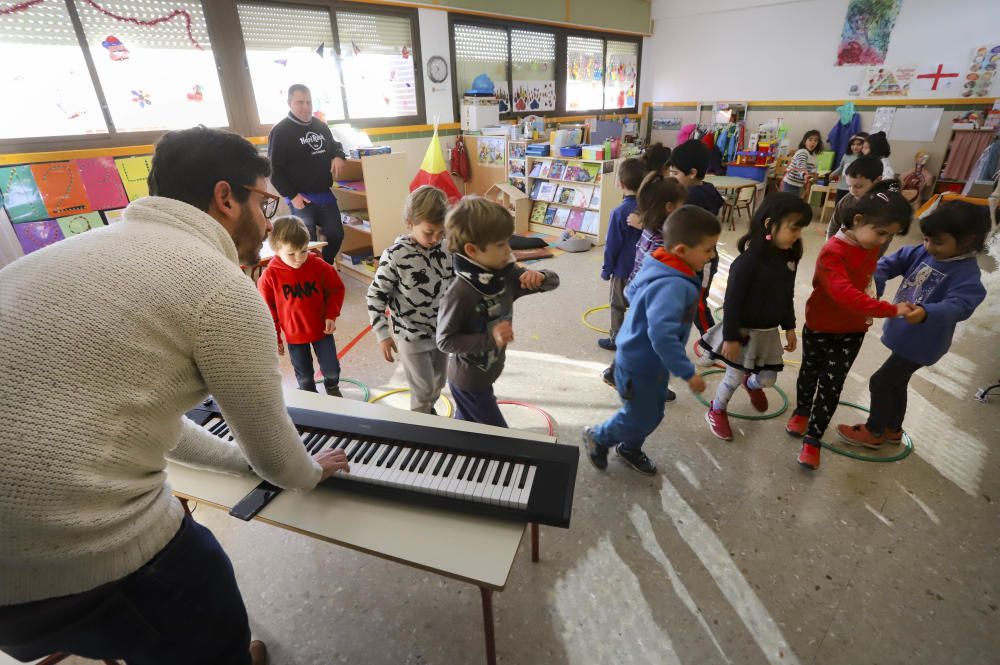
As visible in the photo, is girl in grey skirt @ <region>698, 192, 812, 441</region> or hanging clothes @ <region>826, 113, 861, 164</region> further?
hanging clothes @ <region>826, 113, 861, 164</region>

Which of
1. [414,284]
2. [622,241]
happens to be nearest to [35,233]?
[414,284]

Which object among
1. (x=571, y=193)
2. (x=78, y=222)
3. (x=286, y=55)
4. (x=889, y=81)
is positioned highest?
(x=286, y=55)

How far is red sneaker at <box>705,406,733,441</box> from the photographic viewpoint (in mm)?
2496

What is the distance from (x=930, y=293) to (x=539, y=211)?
15.7 ft

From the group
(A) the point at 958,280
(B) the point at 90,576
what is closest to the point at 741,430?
(A) the point at 958,280

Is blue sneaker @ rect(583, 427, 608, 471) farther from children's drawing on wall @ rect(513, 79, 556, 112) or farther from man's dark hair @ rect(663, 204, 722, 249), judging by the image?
children's drawing on wall @ rect(513, 79, 556, 112)

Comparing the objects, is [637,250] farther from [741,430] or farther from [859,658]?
[859,658]

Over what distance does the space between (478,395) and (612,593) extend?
0.86m

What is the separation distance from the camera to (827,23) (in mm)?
7457

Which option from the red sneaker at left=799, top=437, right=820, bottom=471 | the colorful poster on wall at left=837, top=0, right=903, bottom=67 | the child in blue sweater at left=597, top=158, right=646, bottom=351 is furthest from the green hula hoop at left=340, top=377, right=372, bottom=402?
the colorful poster on wall at left=837, top=0, right=903, bottom=67

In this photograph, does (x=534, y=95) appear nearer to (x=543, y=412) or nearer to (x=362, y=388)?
(x=362, y=388)

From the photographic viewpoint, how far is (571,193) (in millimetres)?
5977

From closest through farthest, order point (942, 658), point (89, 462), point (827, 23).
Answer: point (89, 462)
point (942, 658)
point (827, 23)

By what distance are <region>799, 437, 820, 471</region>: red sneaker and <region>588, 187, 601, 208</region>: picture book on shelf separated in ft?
12.9
